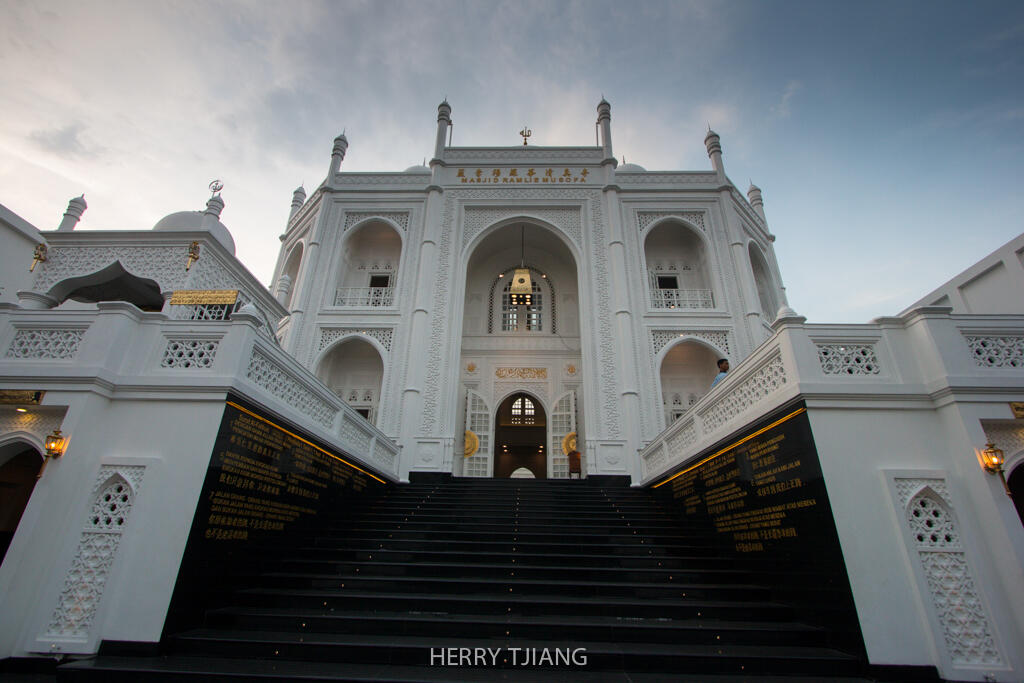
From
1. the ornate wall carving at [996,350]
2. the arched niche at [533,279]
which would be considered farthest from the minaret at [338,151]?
the ornate wall carving at [996,350]

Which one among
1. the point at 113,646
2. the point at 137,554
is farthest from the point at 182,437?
the point at 113,646

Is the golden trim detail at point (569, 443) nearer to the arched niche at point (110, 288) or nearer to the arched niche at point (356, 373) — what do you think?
the arched niche at point (356, 373)

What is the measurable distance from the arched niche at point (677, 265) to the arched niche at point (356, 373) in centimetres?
770

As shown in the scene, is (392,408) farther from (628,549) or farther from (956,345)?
(956,345)

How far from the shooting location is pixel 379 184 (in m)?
12.8

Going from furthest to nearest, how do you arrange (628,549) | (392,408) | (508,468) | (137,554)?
(508,468) → (392,408) → (628,549) → (137,554)

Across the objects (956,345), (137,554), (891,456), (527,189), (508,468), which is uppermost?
(527,189)

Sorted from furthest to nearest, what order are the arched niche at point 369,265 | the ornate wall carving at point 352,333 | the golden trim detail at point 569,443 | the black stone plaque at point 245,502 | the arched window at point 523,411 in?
1. the arched window at point 523,411
2. the arched niche at point 369,265
3. the golden trim detail at point 569,443
4. the ornate wall carving at point 352,333
5. the black stone plaque at point 245,502

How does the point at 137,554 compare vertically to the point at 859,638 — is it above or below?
above

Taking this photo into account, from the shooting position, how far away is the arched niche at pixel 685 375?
11461 millimetres

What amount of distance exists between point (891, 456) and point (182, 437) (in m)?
5.69

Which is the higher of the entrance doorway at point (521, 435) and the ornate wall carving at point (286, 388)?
the entrance doorway at point (521, 435)

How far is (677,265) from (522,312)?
4.66 metres

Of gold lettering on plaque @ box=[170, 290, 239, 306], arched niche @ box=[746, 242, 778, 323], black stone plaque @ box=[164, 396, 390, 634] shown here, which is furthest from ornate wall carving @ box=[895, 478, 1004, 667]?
arched niche @ box=[746, 242, 778, 323]
